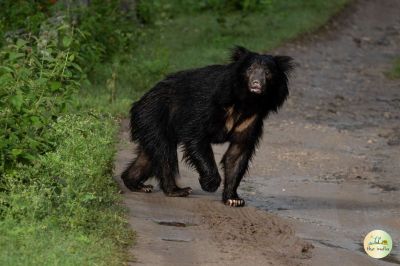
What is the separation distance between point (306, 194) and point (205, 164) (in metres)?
1.64

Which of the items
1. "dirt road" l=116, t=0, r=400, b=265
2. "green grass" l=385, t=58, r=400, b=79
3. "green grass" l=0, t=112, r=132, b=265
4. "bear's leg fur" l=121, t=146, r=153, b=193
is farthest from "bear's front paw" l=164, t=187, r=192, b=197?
"green grass" l=385, t=58, r=400, b=79

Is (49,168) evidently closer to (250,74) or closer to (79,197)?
(79,197)

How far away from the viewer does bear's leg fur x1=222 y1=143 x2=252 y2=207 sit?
965cm

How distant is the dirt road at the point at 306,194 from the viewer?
7.80 m

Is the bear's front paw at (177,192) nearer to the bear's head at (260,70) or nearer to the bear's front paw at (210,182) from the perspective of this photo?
the bear's front paw at (210,182)

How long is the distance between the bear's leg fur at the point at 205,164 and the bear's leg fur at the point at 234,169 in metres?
0.13

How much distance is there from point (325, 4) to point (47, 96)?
1779cm

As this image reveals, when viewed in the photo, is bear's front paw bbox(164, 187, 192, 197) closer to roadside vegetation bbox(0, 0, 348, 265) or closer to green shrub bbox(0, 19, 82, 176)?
roadside vegetation bbox(0, 0, 348, 265)

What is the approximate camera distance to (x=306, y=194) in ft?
35.9

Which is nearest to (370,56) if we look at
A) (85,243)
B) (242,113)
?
(242,113)

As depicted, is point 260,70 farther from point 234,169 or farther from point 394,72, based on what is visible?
point 394,72

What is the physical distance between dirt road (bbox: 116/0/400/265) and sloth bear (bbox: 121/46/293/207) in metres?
0.25

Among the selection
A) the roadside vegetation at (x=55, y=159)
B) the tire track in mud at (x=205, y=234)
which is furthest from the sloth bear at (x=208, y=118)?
the roadside vegetation at (x=55, y=159)

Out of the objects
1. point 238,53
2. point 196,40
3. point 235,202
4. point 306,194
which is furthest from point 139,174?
point 196,40
